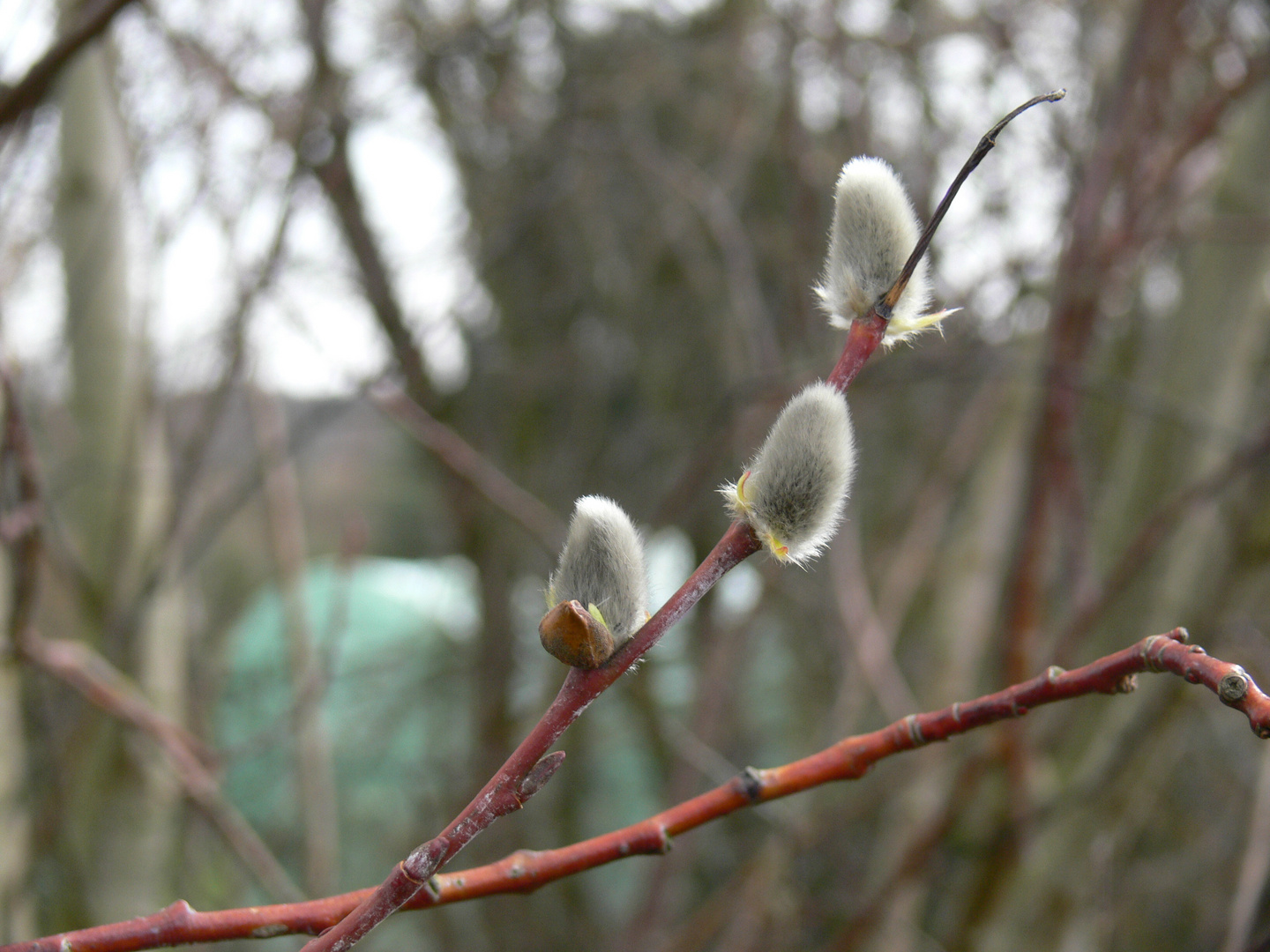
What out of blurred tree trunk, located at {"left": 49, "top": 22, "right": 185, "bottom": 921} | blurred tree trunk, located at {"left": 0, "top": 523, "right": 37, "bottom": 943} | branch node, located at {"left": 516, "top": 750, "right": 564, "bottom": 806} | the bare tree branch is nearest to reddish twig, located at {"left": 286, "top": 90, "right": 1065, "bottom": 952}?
branch node, located at {"left": 516, "top": 750, "right": 564, "bottom": 806}

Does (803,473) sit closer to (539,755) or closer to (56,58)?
(539,755)

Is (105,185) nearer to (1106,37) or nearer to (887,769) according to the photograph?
(887,769)

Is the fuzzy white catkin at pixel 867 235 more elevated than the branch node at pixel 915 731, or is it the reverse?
the fuzzy white catkin at pixel 867 235

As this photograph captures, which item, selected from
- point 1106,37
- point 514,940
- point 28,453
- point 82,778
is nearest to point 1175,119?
point 1106,37

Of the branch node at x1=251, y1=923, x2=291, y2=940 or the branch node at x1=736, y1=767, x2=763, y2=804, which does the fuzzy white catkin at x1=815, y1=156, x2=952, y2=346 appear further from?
the branch node at x1=251, y1=923, x2=291, y2=940

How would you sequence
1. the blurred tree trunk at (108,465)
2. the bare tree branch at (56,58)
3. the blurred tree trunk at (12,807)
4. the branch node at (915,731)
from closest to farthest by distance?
1. the branch node at (915,731)
2. the bare tree branch at (56,58)
3. the blurred tree trunk at (12,807)
4. the blurred tree trunk at (108,465)

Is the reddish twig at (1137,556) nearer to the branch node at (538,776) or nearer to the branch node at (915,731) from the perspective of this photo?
the branch node at (915,731)

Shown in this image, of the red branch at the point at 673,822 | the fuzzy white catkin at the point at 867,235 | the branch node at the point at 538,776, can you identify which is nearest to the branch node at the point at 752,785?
the red branch at the point at 673,822
